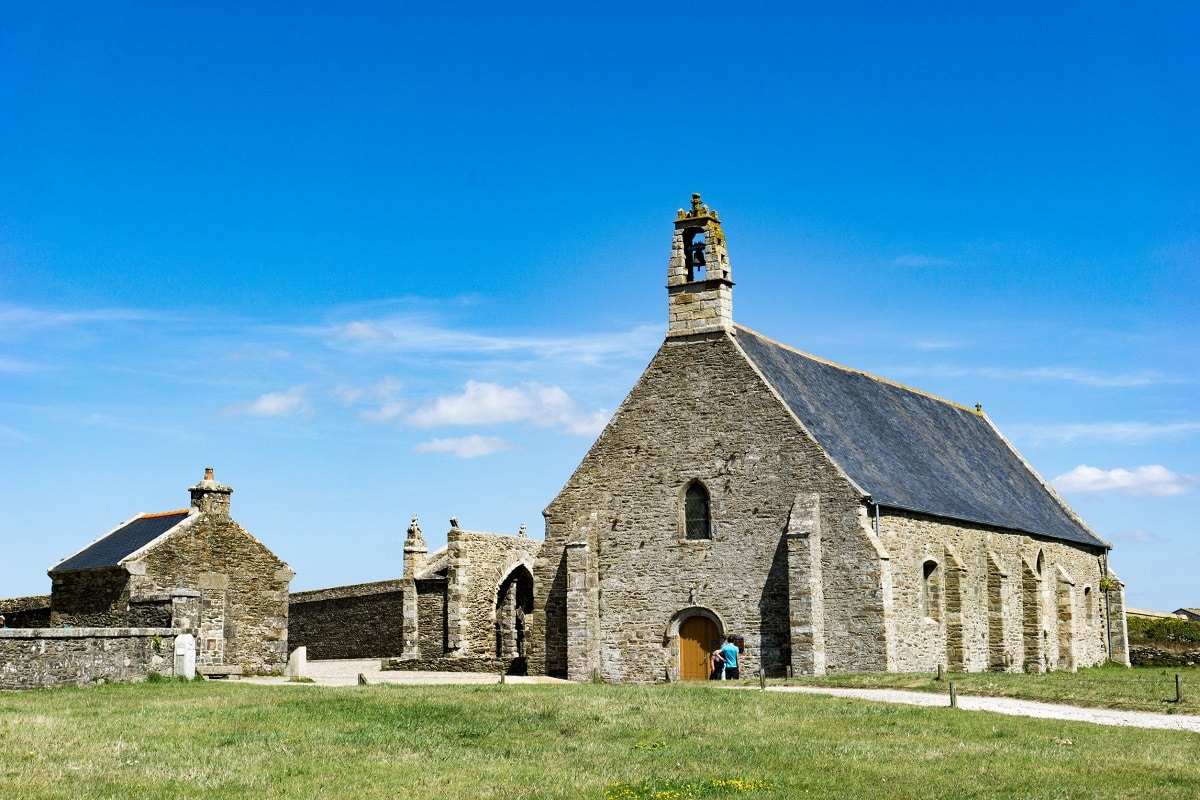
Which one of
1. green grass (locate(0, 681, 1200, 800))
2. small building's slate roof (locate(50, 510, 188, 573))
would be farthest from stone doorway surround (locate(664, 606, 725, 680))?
small building's slate roof (locate(50, 510, 188, 573))

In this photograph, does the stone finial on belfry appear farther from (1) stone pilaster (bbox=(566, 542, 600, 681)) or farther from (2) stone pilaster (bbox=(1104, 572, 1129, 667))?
(2) stone pilaster (bbox=(1104, 572, 1129, 667))

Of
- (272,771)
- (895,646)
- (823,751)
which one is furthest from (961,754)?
(895,646)

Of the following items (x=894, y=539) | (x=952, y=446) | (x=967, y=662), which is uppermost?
(x=952, y=446)

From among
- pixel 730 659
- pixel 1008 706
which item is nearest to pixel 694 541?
pixel 730 659

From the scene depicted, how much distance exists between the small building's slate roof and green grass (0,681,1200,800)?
9.71 meters

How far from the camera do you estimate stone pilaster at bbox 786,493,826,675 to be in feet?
102

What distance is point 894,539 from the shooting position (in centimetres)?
3288

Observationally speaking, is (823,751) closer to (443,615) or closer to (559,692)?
(559,692)

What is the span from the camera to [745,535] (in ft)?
108

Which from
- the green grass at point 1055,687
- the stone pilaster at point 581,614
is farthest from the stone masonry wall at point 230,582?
the green grass at point 1055,687

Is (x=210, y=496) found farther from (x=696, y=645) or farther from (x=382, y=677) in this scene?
(x=696, y=645)

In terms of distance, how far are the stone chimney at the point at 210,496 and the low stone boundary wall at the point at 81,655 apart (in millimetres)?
7141

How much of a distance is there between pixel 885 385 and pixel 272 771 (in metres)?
31.1

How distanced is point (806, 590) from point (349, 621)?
64.6 ft
